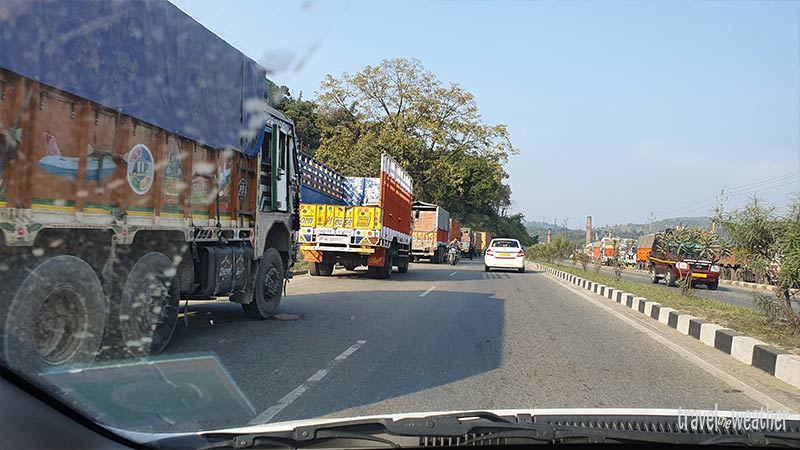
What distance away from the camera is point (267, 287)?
29.7ft

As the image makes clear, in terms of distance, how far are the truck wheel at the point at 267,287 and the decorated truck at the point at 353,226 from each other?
5679 mm

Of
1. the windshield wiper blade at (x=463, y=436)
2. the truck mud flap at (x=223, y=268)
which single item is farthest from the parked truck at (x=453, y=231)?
the windshield wiper blade at (x=463, y=436)

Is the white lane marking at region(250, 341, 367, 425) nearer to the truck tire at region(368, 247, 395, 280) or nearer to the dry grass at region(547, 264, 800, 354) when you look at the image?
the dry grass at region(547, 264, 800, 354)

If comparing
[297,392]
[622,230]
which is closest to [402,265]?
[297,392]

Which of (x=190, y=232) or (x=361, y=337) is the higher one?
(x=190, y=232)

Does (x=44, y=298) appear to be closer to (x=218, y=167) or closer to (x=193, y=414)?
(x=193, y=414)

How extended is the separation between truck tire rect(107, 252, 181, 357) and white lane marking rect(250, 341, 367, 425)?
1.60 meters

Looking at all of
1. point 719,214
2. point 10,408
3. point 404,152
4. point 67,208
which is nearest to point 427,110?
point 404,152

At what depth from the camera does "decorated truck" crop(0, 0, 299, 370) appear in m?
4.40

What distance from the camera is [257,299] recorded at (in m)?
8.77

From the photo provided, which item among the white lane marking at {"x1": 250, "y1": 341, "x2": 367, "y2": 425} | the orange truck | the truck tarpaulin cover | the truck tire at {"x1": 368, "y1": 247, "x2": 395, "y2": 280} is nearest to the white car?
the truck tire at {"x1": 368, "y1": 247, "x2": 395, "y2": 280}

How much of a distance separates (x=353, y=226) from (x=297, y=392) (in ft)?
36.7

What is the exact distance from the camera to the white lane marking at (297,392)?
434 cm

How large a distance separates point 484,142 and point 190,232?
35.5 m
